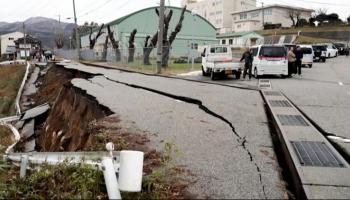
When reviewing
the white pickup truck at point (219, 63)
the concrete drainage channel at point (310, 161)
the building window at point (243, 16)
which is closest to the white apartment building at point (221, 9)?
the building window at point (243, 16)

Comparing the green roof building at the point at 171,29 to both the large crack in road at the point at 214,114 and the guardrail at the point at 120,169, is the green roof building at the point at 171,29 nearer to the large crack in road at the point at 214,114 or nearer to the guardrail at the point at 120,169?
the large crack in road at the point at 214,114

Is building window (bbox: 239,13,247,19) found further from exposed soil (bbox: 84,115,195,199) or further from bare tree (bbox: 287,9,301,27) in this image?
exposed soil (bbox: 84,115,195,199)

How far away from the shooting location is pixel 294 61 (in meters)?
24.0

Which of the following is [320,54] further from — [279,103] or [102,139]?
[102,139]

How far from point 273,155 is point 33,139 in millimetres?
10462

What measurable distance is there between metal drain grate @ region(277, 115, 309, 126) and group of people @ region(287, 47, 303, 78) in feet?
48.2

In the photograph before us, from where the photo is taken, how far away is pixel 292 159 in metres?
5.91

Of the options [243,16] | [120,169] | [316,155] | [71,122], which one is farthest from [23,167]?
[243,16]

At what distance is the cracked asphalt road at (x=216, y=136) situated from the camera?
479 cm

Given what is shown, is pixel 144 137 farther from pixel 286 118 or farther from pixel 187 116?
pixel 286 118

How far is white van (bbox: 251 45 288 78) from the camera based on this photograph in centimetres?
2345

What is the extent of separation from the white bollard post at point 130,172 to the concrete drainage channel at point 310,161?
1.87 m

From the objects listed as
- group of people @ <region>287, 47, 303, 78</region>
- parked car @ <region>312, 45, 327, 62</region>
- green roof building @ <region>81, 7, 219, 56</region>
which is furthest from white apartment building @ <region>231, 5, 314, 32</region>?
group of people @ <region>287, 47, 303, 78</region>

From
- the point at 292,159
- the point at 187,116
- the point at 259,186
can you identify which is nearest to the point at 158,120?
the point at 187,116
